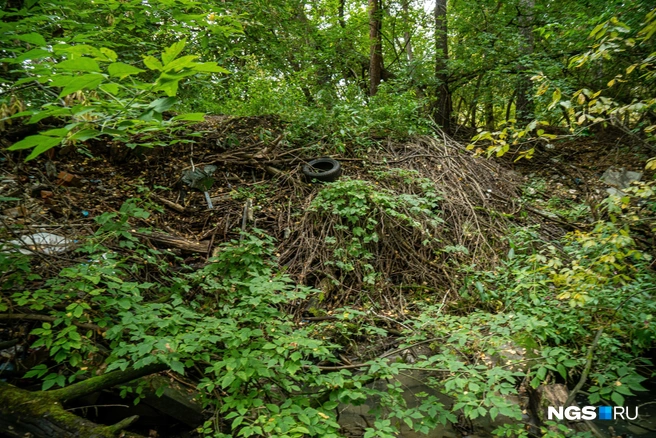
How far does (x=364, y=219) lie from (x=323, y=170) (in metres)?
1.45

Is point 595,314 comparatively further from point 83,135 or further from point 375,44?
point 375,44

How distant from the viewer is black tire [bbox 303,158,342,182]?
602cm

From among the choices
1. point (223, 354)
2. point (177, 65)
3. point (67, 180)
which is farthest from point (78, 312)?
point (67, 180)

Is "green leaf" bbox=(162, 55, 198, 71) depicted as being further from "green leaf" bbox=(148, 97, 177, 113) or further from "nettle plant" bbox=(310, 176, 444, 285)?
"nettle plant" bbox=(310, 176, 444, 285)

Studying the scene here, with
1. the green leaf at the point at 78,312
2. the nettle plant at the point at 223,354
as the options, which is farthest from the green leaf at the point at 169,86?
the green leaf at the point at 78,312

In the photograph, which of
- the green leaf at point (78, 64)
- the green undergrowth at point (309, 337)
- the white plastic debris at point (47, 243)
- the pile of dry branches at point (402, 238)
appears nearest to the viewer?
the green leaf at point (78, 64)

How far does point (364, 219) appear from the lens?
5230mm

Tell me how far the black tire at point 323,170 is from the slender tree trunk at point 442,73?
4.24 meters

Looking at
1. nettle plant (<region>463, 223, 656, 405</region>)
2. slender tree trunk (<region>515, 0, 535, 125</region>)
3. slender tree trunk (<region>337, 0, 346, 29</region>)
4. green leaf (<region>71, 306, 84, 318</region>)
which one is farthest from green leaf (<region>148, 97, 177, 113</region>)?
slender tree trunk (<region>337, 0, 346, 29</region>)

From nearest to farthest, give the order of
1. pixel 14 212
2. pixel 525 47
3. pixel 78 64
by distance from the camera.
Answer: pixel 78 64, pixel 14 212, pixel 525 47

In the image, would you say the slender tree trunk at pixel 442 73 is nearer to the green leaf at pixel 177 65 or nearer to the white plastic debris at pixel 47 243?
the white plastic debris at pixel 47 243

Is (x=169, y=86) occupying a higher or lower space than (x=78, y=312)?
higher

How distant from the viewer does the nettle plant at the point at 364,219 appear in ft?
16.2

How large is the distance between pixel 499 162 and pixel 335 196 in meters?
4.37
